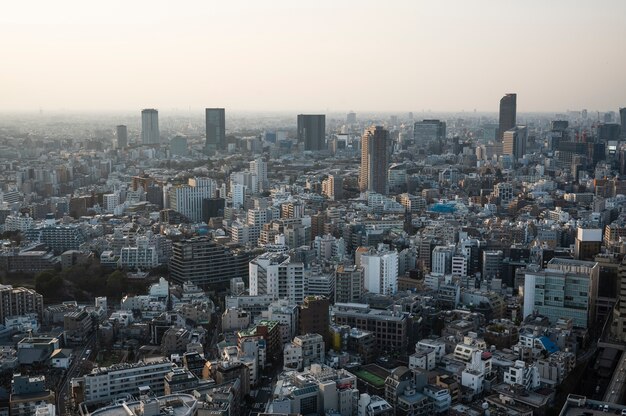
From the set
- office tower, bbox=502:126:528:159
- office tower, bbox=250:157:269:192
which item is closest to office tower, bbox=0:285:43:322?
office tower, bbox=250:157:269:192

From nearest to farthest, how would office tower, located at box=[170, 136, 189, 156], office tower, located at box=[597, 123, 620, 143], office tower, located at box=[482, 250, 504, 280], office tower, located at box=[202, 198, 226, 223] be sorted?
office tower, located at box=[482, 250, 504, 280] → office tower, located at box=[202, 198, 226, 223] → office tower, located at box=[597, 123, 620, 143] → office tower, located at box=[170, 136, 189, 156]

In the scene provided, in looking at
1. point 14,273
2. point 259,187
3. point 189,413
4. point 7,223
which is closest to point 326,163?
point 259,187

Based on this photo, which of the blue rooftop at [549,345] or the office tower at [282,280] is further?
the office tower at [282,280]

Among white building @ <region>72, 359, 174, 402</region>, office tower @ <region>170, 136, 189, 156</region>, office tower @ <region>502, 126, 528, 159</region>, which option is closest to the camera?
white building @ <region>72, 359, 174, 402</region>

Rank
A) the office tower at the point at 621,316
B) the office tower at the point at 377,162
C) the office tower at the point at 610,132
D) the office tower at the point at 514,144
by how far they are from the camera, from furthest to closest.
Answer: the office tower at the point at 610,132
the office tower at the point at 514,144
the office tower at the point at 377,162
the office tower at the point at 621,316

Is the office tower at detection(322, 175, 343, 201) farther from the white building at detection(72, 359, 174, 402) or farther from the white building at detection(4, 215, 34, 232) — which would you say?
the white building at detection(72, 359, 174, 402)

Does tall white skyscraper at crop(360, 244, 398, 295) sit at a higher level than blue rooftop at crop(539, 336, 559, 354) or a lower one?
higher

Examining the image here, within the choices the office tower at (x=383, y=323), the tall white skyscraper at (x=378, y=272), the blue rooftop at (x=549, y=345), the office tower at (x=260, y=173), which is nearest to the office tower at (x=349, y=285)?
the tall white skyscraper at (x=378, y=272)

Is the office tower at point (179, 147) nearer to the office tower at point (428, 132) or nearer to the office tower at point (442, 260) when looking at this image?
the office tower at point (428, 132)
